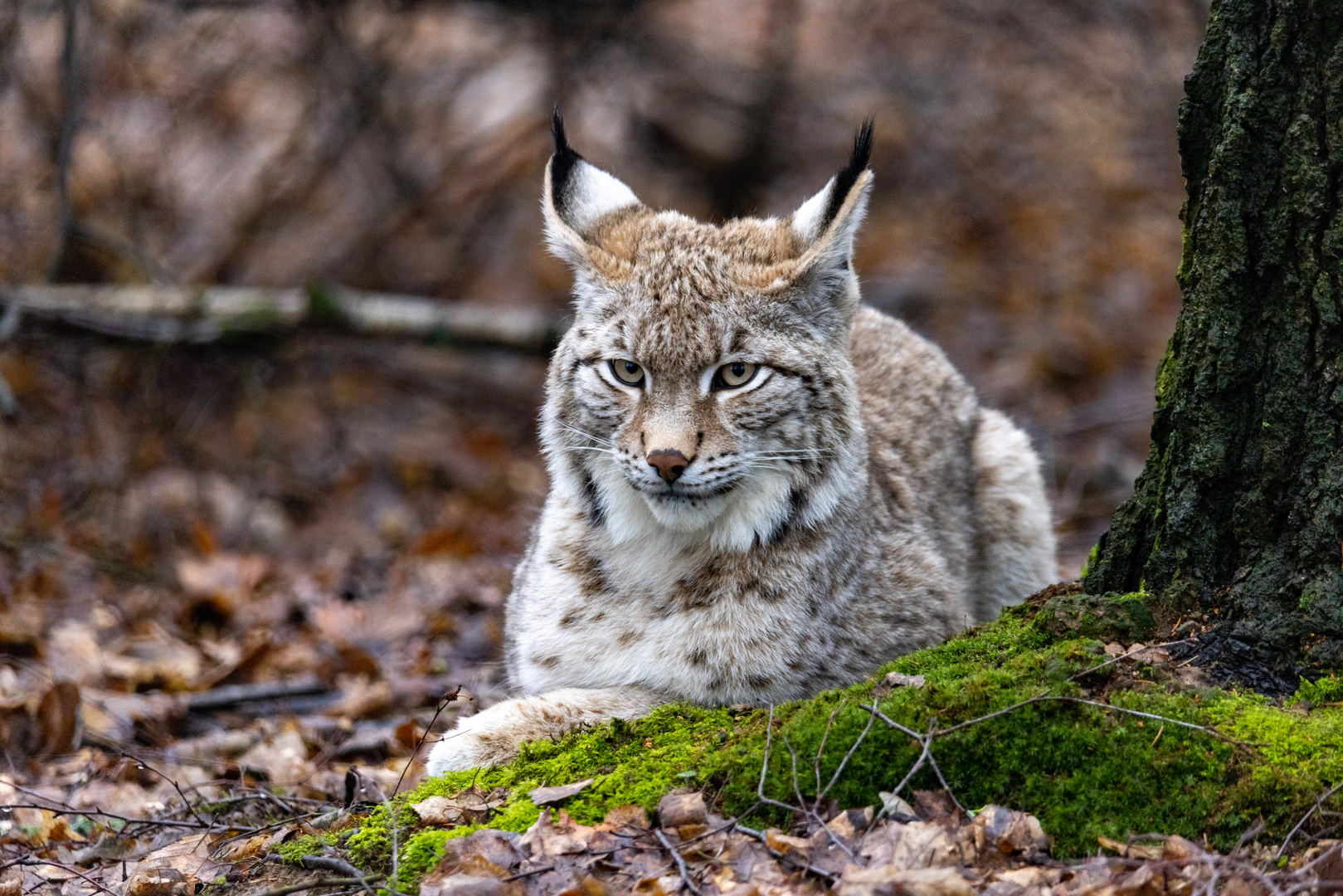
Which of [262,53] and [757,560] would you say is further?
[262,53]

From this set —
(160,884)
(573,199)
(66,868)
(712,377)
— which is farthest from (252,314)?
(160,884)

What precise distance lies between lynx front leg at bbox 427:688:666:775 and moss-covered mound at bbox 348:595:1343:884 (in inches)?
14.5

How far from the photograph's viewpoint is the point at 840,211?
183 inches

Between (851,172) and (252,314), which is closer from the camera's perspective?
(851,172)

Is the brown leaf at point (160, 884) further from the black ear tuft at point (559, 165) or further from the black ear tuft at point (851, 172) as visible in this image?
the black ear tuft at point (851, 172)

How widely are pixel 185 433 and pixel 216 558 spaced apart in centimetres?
176

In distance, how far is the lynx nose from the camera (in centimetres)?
427

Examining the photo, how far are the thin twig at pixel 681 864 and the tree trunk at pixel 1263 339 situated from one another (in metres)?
1.63

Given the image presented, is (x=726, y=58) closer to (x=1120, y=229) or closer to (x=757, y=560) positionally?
(x=1120, y=229)

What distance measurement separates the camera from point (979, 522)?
245 inches

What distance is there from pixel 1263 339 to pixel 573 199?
2.68 m

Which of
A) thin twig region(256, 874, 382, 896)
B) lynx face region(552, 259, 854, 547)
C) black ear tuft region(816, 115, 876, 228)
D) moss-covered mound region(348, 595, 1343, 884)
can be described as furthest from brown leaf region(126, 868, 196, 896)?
black ear tuft region(816, 115, 876, 228)

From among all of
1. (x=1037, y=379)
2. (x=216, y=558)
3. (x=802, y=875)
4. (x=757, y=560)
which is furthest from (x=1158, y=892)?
(x=1037, y=379)

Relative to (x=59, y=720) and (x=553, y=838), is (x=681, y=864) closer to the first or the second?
(x=553, y=838)
